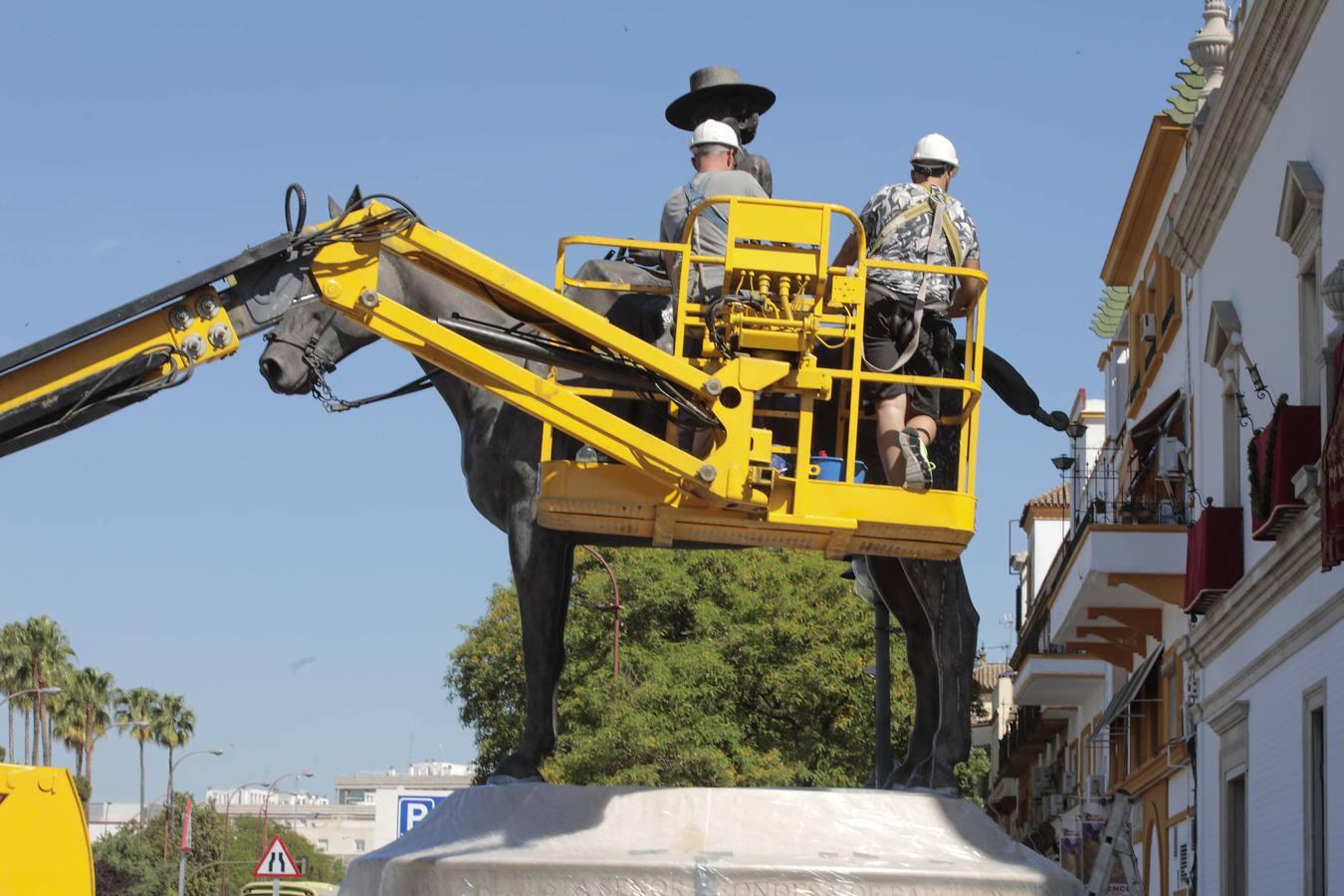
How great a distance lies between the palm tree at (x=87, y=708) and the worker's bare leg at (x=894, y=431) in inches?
3243

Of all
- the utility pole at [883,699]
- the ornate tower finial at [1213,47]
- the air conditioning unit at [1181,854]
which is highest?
the ornate tower finial at [1213,47]

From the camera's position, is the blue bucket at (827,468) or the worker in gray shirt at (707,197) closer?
the blue bucket at (827,468)

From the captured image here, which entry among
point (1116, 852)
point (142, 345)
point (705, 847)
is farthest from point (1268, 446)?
point (142, 345)

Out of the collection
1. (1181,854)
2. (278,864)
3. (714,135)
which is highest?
(714,135)

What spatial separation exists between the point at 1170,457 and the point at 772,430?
2370 centimetres

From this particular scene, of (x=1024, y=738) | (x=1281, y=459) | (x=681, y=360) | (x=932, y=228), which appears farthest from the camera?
(x=1024, y=738)

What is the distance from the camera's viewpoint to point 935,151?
41.9ft

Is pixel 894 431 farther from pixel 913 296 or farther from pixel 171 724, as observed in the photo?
pixel 171 724

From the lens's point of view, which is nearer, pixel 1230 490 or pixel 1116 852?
pixel 1116 852

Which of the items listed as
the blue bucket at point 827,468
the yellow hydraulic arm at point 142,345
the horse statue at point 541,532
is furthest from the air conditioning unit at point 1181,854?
the yellow hydraulic arm at point 142,345

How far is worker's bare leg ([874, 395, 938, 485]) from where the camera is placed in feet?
37.9

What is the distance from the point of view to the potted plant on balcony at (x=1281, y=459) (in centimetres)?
2341

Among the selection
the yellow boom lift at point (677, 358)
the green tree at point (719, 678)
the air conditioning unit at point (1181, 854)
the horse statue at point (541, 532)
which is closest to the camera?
the yellow boom lift at point (677, 358)

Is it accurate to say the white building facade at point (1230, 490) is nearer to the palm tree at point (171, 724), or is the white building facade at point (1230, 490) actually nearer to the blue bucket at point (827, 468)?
the blue bucket at point (827, 468)
